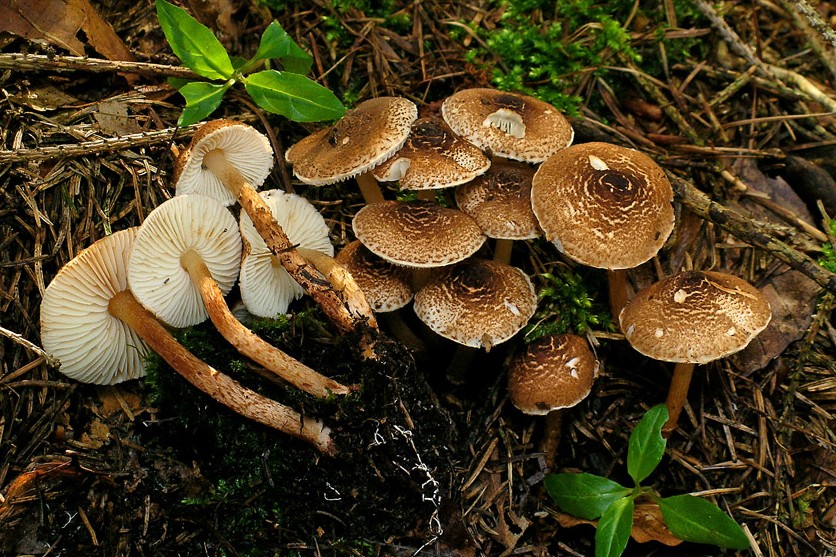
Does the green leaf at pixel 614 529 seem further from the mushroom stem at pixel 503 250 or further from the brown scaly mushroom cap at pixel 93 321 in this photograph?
the brown scaly mushroom cap at pixel 93 321

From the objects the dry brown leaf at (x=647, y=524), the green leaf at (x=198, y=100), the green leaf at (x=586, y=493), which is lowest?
the dry brown leaf at (x=647, y=524)

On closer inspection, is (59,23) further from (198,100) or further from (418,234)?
(418,234)

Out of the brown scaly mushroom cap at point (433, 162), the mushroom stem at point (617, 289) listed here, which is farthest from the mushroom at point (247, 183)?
the mushroom stem at point (617, 289)

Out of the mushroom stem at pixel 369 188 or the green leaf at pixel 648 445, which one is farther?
the mushroom stem at pixel 369 188

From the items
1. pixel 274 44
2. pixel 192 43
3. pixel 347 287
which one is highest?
pixel 192 43

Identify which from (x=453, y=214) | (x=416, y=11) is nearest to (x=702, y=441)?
(x=453, y=214)

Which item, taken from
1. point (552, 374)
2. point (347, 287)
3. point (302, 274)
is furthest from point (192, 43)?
point (552, 374)
